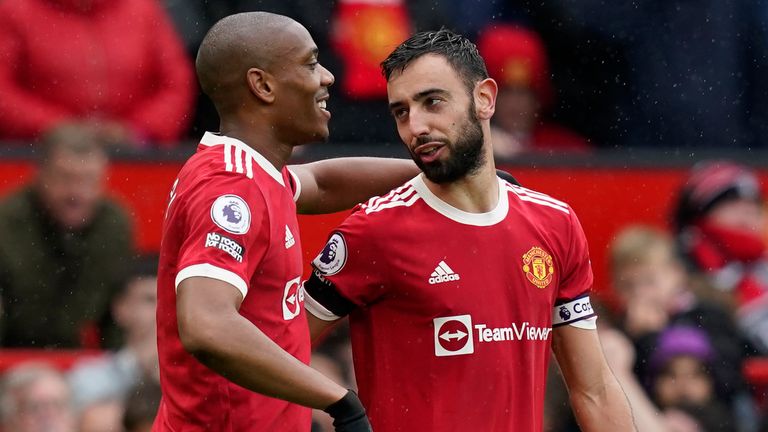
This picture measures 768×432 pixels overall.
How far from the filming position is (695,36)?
9.04m

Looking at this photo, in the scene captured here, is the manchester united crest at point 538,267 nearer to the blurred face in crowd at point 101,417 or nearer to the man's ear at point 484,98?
the man's ear at point 484,98

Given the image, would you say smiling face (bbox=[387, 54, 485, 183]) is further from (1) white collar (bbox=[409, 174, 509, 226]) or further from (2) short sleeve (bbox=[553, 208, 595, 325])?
(2) short sleeve (bbox=[553, 208, 595, 325])

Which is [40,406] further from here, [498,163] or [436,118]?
[436,118]

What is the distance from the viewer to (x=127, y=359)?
7.11 meters

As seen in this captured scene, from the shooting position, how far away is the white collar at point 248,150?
14.7ft

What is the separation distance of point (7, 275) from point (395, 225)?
3111mm

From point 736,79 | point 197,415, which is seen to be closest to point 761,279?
point 736,79

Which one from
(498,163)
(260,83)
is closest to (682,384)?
(498,163)

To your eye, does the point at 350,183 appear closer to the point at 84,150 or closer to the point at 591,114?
the point at 84,150

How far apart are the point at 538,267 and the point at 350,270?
568 mm

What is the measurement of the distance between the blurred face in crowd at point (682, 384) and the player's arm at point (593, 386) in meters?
2.74

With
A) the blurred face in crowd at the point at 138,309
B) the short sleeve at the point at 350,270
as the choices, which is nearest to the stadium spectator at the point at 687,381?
the blurred face in crowd at the point at 138,309

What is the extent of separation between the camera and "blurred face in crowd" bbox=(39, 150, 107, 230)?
7.31 m

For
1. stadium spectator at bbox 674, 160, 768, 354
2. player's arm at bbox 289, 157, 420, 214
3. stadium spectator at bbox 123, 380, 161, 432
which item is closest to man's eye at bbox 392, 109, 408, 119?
player's arm at bbox 289, 157, 420, 214
